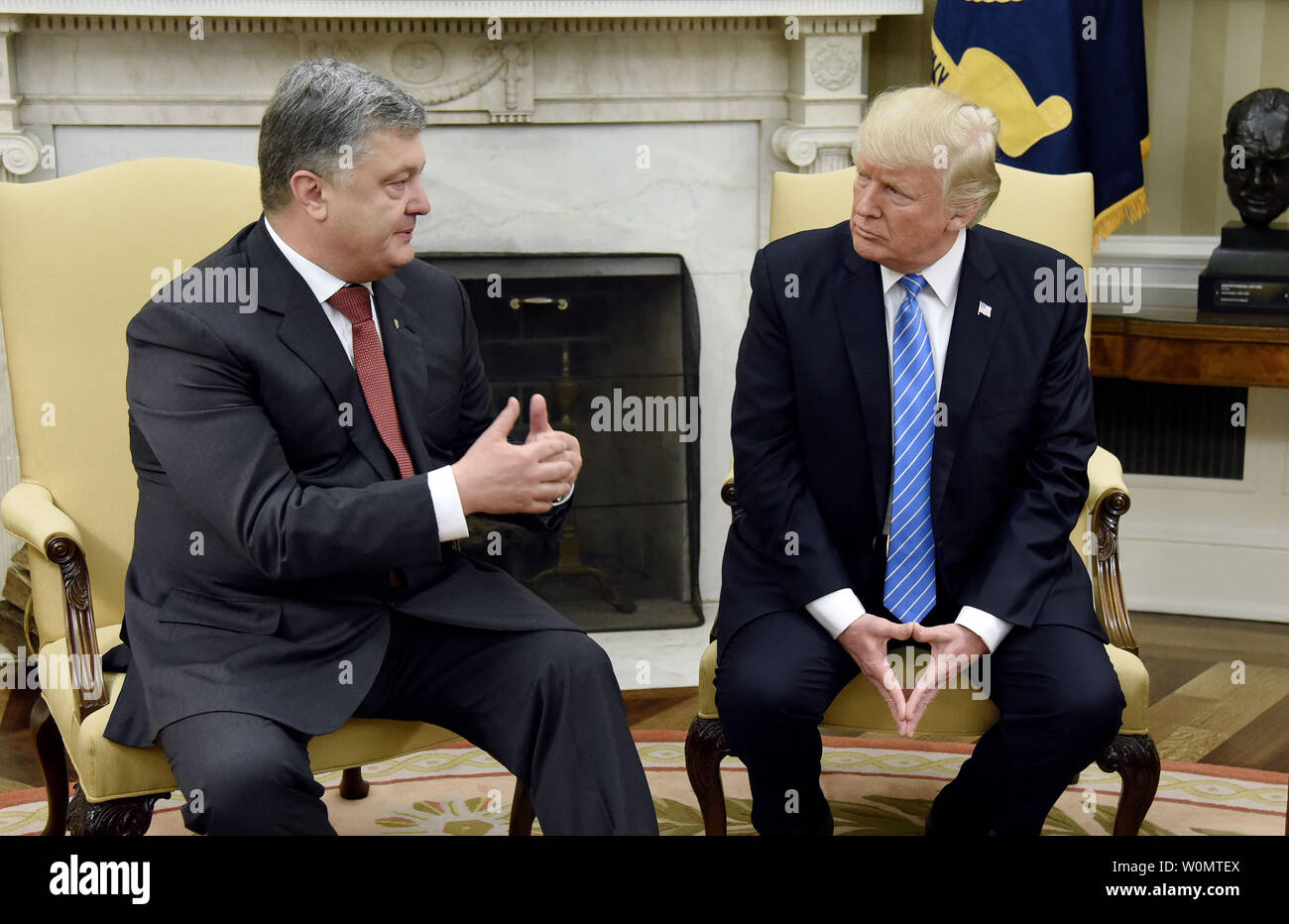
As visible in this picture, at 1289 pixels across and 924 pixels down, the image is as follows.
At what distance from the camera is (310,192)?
1.82 metres

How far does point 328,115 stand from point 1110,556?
52.4 inches

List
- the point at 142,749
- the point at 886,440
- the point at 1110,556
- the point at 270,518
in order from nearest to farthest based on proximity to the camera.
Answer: the point at 270,518 → the point at 142,749 → the point at 886,440 → the point at 1110,556

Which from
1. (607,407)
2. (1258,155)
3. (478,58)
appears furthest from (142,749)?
(1258,155)

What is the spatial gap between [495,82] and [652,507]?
1.12 meters

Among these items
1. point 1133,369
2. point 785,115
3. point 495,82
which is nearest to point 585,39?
point 495,82

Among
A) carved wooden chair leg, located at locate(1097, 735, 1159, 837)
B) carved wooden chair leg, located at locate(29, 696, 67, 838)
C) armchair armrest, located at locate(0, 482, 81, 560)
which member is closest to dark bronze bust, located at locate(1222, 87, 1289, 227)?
carved wooden chair leg, located at locate(1097, 735, 1159, 837)

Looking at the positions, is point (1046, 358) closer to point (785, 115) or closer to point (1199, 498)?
point (785, 115)

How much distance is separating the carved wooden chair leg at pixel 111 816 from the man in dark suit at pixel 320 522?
98mm

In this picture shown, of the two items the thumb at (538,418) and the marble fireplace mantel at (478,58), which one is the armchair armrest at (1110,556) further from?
the marble fireplace mantel at (478,58)

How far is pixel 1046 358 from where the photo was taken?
2.07 metres

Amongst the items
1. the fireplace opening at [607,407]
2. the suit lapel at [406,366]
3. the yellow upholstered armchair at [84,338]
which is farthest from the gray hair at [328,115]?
the fireplace opening at [607,407]

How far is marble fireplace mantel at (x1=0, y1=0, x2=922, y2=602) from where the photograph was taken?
320 cm

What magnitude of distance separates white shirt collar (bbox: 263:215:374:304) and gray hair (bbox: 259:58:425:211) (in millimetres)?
96

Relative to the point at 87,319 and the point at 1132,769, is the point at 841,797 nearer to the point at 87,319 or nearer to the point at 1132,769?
the point at 1132,769
